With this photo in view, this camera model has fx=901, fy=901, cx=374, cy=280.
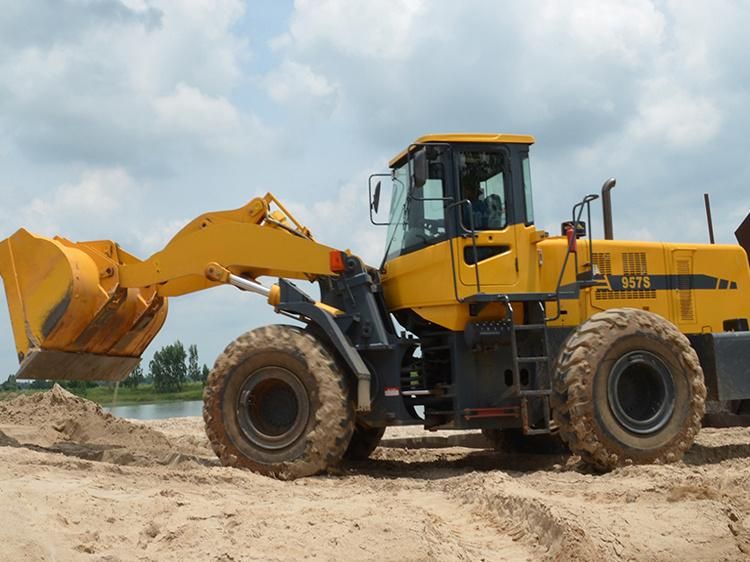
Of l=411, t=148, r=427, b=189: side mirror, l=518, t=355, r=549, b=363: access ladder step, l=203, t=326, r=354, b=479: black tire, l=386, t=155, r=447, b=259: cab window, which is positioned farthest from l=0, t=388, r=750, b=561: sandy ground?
l=411, t=148, r=427, b=189: side mirror

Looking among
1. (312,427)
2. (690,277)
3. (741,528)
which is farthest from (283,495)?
(690,277)

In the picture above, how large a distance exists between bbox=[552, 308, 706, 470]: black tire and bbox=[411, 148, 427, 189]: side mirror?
211cm

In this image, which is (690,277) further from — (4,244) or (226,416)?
(4,244)

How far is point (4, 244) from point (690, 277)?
7.53 metres

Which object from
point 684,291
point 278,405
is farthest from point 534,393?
point 278,405

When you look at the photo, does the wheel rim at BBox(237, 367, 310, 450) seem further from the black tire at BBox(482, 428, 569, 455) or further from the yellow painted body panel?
the black tire at BBox(482, 428, 569, 455)

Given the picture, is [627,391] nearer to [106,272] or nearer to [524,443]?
[524,443]

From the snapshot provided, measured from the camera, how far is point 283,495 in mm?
7180

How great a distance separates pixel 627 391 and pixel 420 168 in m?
3.02

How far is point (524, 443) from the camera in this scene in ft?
35.8

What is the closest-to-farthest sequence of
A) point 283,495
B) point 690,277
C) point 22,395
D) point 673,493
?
point 673,493 < point 283,495 < point 690,277 < point 22,395

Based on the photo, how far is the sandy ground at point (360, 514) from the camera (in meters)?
5.29

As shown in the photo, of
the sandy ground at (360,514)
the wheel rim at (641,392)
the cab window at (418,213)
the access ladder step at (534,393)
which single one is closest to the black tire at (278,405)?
the sandy ground at (360,514)

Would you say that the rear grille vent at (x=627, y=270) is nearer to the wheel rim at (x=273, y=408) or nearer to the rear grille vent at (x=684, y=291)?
the rear grille vent at (x=684, y=291)
